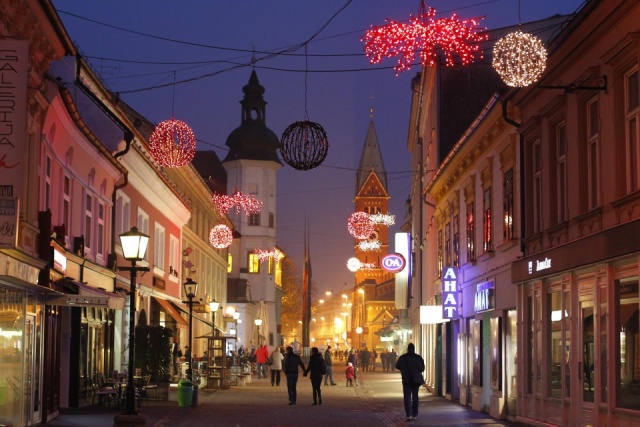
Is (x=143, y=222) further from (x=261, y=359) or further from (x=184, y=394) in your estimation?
(x=261, y=359)

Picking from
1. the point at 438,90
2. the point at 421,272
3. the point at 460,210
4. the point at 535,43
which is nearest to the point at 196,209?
the point at 421,272

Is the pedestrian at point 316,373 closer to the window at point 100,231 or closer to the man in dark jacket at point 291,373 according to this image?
the man in dark jacket at point 291,373

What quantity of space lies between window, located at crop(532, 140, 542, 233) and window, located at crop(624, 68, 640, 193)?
6.14m

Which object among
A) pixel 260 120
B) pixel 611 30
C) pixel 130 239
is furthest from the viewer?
pixel 260 120

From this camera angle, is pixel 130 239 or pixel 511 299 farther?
pixel 511 299

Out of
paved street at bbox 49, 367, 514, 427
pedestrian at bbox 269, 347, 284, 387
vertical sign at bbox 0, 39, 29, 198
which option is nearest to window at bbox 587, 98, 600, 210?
paved street at bbox 49, 367, 514, 427

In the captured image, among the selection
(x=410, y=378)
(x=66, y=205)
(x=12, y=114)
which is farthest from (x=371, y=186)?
(x=12, y=114)

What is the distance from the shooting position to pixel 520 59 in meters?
17.2

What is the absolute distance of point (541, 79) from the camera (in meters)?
21.8

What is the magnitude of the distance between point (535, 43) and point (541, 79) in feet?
14.8

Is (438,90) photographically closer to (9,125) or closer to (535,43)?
(535,43)

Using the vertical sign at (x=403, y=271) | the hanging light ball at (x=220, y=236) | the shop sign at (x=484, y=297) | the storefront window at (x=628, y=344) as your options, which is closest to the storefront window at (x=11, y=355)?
the storefront window at (x=628, y=344)

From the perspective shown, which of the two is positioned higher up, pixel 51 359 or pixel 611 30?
pixel 611 30

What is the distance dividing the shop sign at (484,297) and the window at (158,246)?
1548 centimetres
